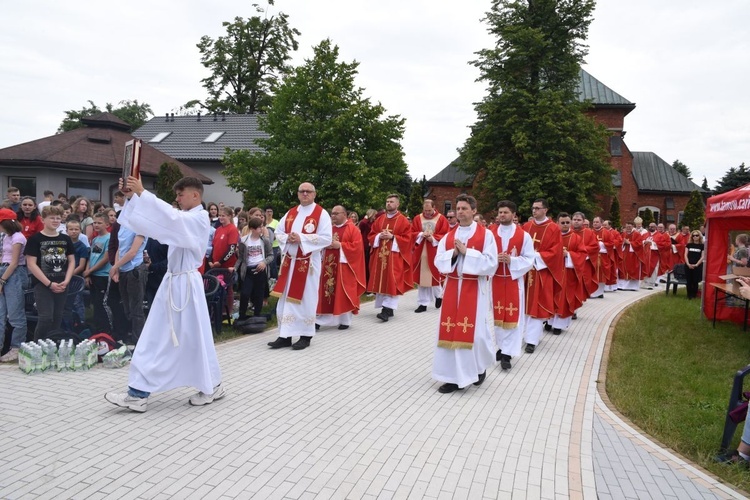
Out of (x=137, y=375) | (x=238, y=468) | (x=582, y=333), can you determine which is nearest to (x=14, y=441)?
(x=137, y=375)

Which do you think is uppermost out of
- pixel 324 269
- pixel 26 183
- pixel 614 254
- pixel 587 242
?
pixel 26 183

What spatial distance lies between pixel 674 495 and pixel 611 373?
3507 mm

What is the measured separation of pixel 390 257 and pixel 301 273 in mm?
3544

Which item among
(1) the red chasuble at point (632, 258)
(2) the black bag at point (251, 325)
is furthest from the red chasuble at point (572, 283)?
(1) the red chasuble at point (632, 258)

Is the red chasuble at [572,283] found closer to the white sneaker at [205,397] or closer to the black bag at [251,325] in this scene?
the black bag at [251,325]

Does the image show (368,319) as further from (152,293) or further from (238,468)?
(238,468)

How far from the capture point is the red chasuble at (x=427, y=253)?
40.7ft

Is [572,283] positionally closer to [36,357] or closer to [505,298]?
[505,298]

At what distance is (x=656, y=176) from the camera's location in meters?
50.7

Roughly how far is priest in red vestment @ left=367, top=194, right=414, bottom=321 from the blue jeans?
6.07 metres

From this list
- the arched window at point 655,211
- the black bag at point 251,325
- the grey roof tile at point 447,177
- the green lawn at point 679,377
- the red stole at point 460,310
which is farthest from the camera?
the grey roof tile at point 447,177

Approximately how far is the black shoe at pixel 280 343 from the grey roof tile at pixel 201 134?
2518cm

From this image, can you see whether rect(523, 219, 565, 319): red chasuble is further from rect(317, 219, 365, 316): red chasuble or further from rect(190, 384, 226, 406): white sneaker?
rect(190, 384, 226, 406): white sneaker

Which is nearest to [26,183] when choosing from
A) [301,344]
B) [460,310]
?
[301,344]
